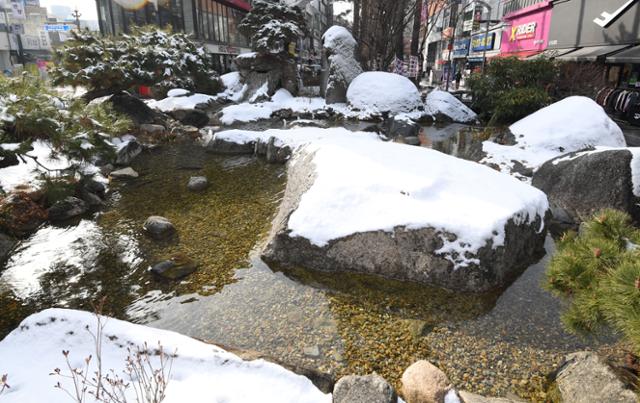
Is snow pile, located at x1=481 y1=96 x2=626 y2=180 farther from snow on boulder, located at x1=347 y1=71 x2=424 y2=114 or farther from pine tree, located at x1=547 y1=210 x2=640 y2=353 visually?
snow on boulder, located at x1=347 y1=71 x2=424 y2=114

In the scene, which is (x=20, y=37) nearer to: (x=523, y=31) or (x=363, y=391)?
(x=523, y=31)

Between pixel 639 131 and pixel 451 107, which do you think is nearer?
pixel 639 131

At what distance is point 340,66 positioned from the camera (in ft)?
61.6

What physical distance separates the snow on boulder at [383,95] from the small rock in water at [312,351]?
14.1 meters

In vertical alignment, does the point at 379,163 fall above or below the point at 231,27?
below

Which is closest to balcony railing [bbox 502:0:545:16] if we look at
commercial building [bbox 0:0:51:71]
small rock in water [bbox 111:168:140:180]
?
small rock in water [bbox 111:168:140:180]

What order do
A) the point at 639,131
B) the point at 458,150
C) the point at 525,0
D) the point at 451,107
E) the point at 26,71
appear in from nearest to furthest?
the point at 26,71
the point at 458,150
the point at 639,131
the point at 451,107
the point at 525,0

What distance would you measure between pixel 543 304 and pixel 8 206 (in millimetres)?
7653

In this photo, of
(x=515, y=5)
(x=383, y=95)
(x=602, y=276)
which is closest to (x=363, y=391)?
(x=602, y=276)

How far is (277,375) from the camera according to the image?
9.65 ft

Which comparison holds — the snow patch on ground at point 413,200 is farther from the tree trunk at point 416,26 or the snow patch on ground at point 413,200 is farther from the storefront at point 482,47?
the storefront at point 482,47

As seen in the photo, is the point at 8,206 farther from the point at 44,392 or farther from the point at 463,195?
the point at 463,195

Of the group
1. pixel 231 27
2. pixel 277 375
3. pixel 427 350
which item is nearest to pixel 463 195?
pixel 427 350

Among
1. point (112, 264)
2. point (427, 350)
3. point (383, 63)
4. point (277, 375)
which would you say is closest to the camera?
point (277, 375)
